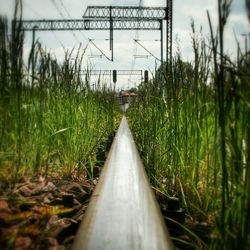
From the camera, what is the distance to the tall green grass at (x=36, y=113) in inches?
41.8

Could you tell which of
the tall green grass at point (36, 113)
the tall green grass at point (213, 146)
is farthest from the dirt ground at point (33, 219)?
the tall green grass at point (213, 146)

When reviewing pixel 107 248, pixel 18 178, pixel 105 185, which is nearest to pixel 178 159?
pixel 105 185

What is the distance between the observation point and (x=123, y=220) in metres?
0.87

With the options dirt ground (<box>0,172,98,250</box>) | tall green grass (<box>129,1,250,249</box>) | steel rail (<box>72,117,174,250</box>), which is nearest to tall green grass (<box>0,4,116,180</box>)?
dirt ground (<box>0,172,98,250</box>)

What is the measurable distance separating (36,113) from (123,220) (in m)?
0.65

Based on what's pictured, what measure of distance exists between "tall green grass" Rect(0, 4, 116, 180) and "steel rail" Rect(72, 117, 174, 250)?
9.3 inches

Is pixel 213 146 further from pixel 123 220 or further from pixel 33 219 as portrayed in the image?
pixel 33 219

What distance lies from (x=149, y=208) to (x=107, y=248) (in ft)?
0.83

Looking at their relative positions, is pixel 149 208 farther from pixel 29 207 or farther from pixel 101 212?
pixel 29 207

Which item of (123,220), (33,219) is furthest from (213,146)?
(33,219)

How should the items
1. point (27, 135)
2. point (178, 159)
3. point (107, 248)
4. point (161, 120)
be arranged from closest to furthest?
point (107, 248), point (27, 135), point (178, 159), point (161, 120)

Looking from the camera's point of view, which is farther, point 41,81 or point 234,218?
point 41,81

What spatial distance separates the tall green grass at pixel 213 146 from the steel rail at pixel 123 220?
0.46 feet

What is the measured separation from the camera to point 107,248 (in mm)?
A: 736
